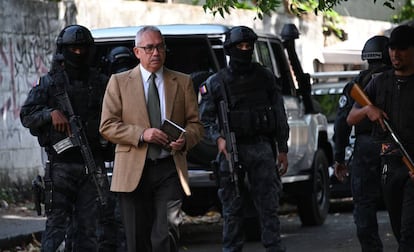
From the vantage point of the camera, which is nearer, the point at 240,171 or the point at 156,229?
the point at 156,229

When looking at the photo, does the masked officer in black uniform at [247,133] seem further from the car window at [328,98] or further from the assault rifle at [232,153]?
the car window at [328,98]

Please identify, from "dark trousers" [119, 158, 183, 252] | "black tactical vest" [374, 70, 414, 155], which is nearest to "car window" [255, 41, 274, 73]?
"black tactical vest" [374, 70, 414, 155]

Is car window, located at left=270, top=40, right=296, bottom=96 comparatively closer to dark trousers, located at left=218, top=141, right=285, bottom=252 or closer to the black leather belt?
dark trousers, located at left=218, top=141, right=285, bottom=252

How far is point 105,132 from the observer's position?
27.1 feet

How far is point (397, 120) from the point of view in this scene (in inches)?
328

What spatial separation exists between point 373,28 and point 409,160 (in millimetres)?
20080

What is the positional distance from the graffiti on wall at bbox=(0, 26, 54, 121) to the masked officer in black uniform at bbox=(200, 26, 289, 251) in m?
5.92

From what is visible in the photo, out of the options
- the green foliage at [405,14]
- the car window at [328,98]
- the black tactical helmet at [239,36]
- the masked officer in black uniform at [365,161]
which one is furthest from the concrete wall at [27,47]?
the green foliage at [405,14]

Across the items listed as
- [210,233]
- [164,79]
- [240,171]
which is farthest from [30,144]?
[164,79]

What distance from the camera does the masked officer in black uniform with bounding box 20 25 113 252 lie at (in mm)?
9039

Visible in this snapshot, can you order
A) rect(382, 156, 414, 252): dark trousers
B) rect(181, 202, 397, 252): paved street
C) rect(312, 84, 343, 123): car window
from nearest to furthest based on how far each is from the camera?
rect(382, 156, 414, 252): dark trousers < rect(181, 202, 397, 252): paved street < rect(312, 84, 343, 123): car window

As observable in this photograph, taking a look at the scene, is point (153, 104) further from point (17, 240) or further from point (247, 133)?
point (17, 240)

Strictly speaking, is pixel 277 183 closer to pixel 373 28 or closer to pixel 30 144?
pixel 30 144

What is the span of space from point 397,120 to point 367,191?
1696 millimetres
